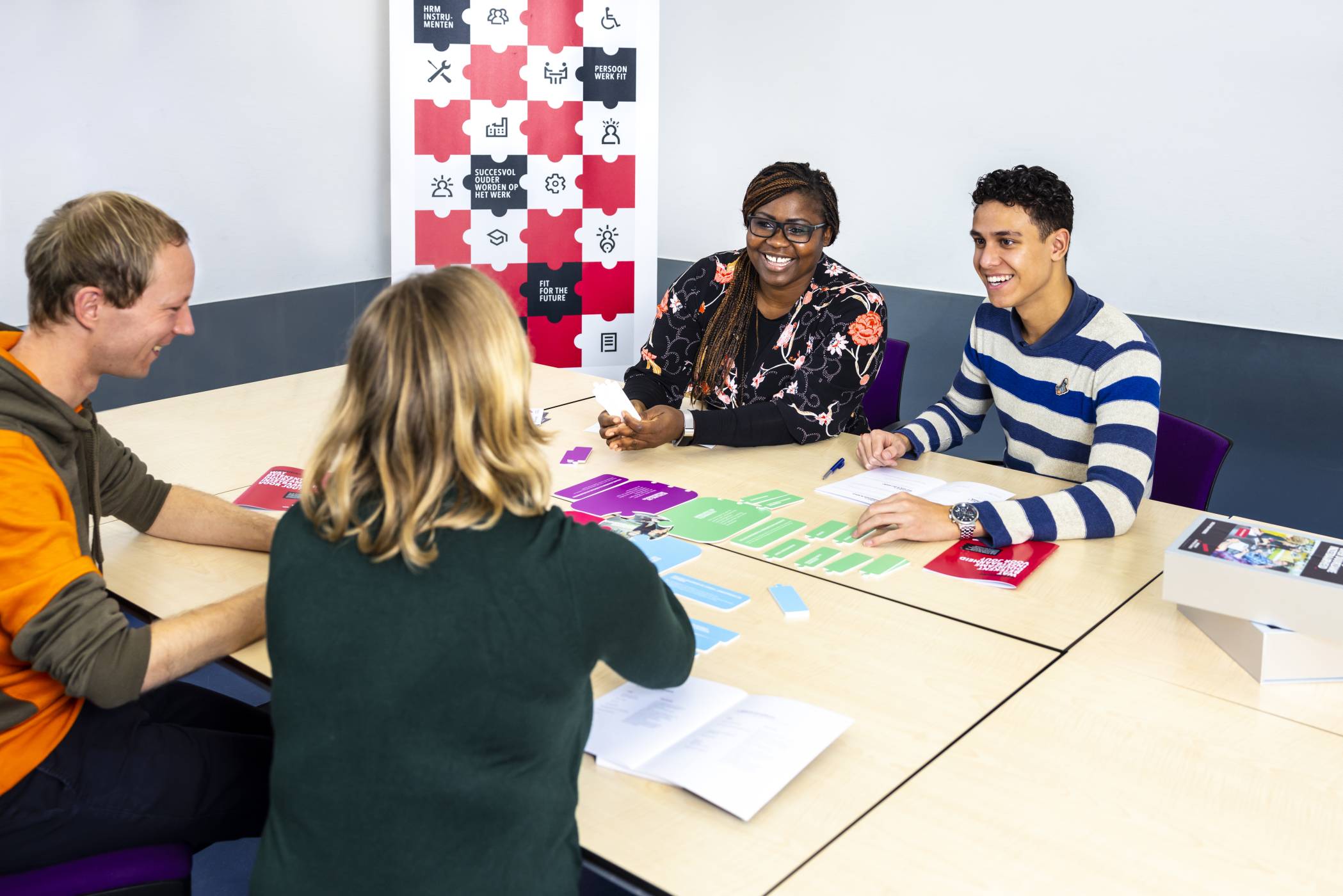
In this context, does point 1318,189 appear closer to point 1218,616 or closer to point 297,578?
point 1218,616

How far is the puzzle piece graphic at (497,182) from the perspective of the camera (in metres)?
4.09

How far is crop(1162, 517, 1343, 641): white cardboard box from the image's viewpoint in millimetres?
1454

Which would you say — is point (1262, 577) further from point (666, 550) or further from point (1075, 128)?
point (1075, 128)

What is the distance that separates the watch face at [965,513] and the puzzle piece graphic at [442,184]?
2.72m

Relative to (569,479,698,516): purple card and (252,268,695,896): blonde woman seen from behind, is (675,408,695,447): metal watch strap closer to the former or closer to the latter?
(569,479,698,516): purple card

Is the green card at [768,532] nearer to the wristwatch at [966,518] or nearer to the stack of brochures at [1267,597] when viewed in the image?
the wristwatch at [966,518]

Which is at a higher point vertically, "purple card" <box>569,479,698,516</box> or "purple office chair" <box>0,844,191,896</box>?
"purple card" <box>569,479,698,516</box>

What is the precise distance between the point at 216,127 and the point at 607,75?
1435 mm

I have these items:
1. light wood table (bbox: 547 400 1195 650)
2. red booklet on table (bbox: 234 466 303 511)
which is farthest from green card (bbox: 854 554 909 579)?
red booklet on table (bbox: 234 466 303 511)

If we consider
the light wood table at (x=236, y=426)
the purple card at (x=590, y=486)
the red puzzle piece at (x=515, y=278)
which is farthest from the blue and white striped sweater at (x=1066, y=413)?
the red puzzle piece at (x=515, y=278)

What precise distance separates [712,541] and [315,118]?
3.00 m

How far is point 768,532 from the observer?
2.00 m

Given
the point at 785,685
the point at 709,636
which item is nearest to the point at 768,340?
the point at 709,636

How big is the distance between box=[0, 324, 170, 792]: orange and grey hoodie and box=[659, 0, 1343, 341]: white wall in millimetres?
3611
